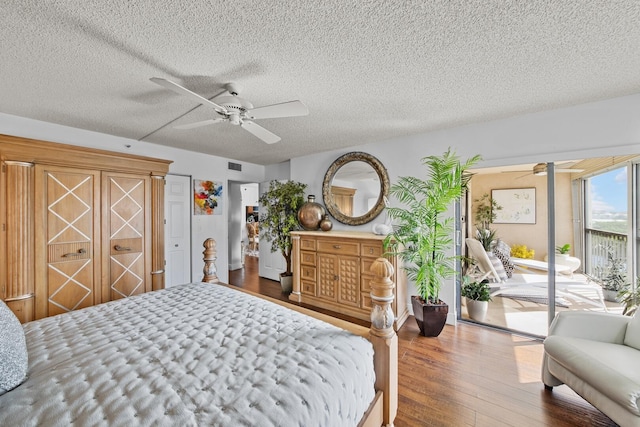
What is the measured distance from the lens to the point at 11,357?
98 centimetres

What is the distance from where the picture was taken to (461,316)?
3.07 meters

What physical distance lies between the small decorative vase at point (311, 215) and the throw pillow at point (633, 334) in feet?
10.3

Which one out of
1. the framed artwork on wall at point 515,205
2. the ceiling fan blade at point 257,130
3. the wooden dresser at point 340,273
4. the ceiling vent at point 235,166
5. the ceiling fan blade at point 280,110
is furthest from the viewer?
the ceiling vent at point 235,166

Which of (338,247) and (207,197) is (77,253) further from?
(338,247)

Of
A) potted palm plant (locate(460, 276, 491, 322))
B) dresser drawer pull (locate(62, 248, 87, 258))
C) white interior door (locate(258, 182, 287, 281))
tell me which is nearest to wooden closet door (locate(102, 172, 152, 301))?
dresser drawer pull (locate(62, 248, 87, 258))

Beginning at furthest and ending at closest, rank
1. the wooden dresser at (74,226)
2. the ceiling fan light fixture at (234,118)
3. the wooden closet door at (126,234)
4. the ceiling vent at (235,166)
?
the ceiling vent at (235,166)
the wooden closet door at (126,234)
the wooden dresser at (74,226)
the ceiling fan light fixture at (234,118)

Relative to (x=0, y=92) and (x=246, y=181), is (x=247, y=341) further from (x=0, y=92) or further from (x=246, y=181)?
(x=246, y=181)

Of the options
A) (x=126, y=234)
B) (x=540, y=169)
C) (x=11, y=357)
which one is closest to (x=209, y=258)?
(x=126, y=234)

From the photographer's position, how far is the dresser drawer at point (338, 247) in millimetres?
3172

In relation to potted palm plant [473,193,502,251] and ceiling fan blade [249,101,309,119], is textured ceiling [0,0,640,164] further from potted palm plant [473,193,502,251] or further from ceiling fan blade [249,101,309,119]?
potted palm plant [473,193,502,251]

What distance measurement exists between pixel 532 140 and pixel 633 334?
183cm

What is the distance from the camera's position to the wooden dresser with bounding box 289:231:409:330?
304 cm

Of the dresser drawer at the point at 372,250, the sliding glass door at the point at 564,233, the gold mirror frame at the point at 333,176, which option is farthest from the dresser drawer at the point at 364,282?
the sliding glass door at the point at 564,233

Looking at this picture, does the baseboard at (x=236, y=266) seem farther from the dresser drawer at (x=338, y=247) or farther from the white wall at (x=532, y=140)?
the white wall at (x=532, y=140)
